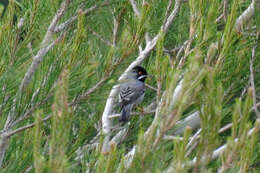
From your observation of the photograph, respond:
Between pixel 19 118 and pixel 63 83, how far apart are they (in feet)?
Answer: 3.40

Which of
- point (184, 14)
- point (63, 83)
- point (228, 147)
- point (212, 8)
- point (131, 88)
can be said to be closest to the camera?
point (63, 83)

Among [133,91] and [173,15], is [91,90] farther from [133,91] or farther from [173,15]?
[133,91]

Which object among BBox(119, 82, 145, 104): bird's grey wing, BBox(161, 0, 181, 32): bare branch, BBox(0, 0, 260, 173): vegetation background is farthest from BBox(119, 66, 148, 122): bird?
BBox(161, 0, 181, 32): bare branch

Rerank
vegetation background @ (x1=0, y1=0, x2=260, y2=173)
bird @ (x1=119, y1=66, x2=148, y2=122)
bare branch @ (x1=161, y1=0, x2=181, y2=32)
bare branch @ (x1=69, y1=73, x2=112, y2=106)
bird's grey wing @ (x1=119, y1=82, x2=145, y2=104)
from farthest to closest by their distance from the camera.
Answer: bird's grey wing @ (x1=119, y1=82, x2=145, y2=104) → bird @ (x1=119, y1=66, x2=148, y2=122) → bare branch @ (x1=161, y1=0, x2=181, y2=32) → bare branch @ (x1=69, y1=73, x2=112, y2=106) → vegetation background @ (x1=0, y1=0, x2=260, y2=173)

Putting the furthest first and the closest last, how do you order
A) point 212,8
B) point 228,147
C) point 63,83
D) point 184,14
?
1. point 184,14
2. point 212,8
3. point 228,147
4. point 63,83

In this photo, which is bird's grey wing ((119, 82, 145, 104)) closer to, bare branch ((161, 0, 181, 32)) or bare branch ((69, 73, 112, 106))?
bare branch ((161, 0, 181, 32))

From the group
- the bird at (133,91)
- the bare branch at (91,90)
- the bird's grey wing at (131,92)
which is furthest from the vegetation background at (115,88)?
the bird's grey wing at (131,92)

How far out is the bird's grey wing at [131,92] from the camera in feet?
16.6

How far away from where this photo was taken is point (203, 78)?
1.80 meters

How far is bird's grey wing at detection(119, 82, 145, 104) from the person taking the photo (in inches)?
199

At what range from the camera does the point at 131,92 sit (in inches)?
218

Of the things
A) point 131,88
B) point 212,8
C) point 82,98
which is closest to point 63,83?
point 82,98

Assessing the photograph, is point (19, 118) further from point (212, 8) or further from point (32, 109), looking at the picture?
point (212, 8)

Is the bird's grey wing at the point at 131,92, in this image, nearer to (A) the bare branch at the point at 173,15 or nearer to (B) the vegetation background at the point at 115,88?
(B) the vegetation background at the point at 115,88
